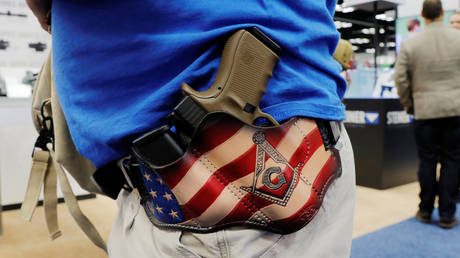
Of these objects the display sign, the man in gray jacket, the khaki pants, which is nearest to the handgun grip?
the khaki pants

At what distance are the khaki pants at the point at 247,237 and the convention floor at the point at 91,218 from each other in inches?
61.2

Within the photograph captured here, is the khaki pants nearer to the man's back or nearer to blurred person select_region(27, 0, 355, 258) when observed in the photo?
blurred person select_region(27, 0, 355, 258)

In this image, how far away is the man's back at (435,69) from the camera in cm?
251

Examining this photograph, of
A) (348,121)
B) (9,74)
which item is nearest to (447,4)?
(348,121)

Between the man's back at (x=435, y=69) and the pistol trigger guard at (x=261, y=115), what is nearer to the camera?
the pistol trigger guard at (x=261, y=115)

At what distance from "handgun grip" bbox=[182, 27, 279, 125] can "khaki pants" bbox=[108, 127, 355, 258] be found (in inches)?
6.2

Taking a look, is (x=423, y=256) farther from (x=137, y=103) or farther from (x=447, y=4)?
(x=447, y=4)

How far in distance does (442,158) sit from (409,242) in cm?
69

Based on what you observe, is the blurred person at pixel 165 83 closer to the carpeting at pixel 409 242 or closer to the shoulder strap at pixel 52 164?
the shoulder strap at pixel 52 164

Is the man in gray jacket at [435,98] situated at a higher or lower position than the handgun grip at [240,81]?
lower

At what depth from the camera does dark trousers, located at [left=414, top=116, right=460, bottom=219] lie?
8.41 ft

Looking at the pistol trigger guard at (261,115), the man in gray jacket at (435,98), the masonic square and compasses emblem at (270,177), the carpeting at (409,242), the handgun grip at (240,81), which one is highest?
the handgun grip at (240,81)

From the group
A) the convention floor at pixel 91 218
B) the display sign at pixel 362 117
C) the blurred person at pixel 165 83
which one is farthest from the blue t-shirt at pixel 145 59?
the display sign at pixel 362 117

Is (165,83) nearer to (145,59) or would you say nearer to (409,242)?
(145,59)
